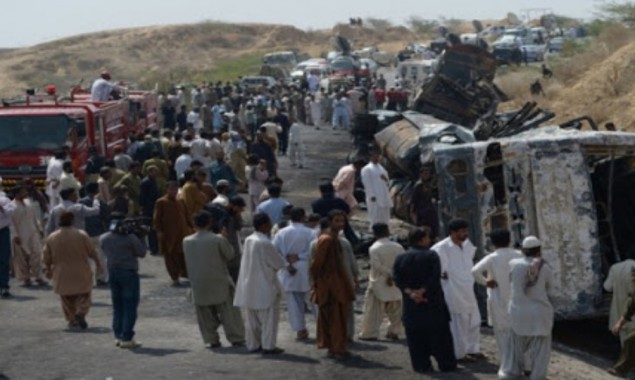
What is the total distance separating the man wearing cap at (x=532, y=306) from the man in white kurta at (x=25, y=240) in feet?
27.4

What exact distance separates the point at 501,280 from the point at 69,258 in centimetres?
489

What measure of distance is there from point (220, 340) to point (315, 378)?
2238 mm

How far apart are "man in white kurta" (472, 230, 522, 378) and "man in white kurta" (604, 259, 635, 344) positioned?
5.73 feet

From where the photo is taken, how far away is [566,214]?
15953 millimetres

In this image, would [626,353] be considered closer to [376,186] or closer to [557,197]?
[557,197]

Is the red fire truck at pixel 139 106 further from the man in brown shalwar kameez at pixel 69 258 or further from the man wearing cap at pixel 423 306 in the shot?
the man wearing cap at pixel 423 306

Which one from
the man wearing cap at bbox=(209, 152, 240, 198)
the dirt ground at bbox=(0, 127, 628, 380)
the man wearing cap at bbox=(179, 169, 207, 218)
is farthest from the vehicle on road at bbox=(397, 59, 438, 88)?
the dirt ground at bbox=(0, 127, 628, 380)

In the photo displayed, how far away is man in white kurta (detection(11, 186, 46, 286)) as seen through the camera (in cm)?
2003

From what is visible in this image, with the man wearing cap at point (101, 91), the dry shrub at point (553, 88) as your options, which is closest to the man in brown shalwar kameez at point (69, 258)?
the man wearing cap at point (101, 91)

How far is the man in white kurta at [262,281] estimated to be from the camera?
14.9 m

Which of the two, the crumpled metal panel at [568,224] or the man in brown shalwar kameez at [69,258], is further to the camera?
the man in brown shalwar kameez at [69,258]

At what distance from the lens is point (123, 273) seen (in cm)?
1547

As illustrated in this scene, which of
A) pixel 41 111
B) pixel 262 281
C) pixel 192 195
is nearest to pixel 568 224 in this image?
pixel 262 281

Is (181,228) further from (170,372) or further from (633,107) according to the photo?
(633,107)
